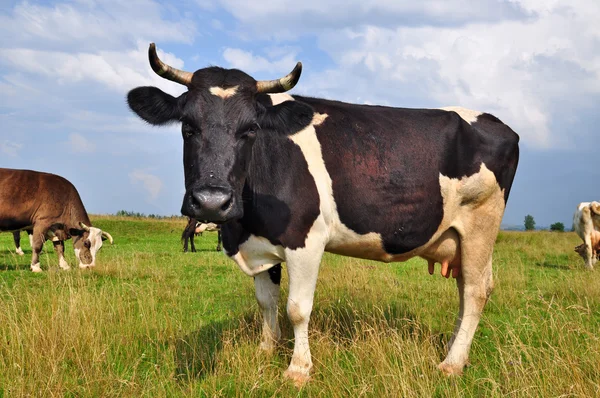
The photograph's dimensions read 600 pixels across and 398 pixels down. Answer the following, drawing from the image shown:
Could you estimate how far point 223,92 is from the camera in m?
4.41

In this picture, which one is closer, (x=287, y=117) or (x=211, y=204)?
(x=211, y=204)

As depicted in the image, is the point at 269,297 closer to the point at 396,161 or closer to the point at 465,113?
the point at 396,161

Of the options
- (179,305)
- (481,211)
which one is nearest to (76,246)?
(179,305)

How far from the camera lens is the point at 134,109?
191 inches

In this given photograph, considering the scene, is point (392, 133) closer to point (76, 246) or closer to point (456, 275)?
point (456, 275)

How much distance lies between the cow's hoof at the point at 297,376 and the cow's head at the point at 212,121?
5.93ft

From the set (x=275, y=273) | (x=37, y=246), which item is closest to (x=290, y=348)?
(x=275, y=273)

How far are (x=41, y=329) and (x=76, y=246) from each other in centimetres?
1014

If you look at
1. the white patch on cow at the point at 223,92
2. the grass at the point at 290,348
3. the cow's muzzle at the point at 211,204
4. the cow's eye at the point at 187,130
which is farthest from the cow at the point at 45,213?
the cow's muzzle at the point at 211,204

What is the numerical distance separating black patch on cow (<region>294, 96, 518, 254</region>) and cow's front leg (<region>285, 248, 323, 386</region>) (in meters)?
0.61

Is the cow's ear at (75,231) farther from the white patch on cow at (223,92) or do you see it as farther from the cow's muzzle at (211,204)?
the cow's muzzle at (211,204)

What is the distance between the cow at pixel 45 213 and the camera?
14516mm

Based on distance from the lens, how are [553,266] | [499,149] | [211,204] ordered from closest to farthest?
[211,204] → [499,149] → [553,266]

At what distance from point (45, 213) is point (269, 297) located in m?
11.7
